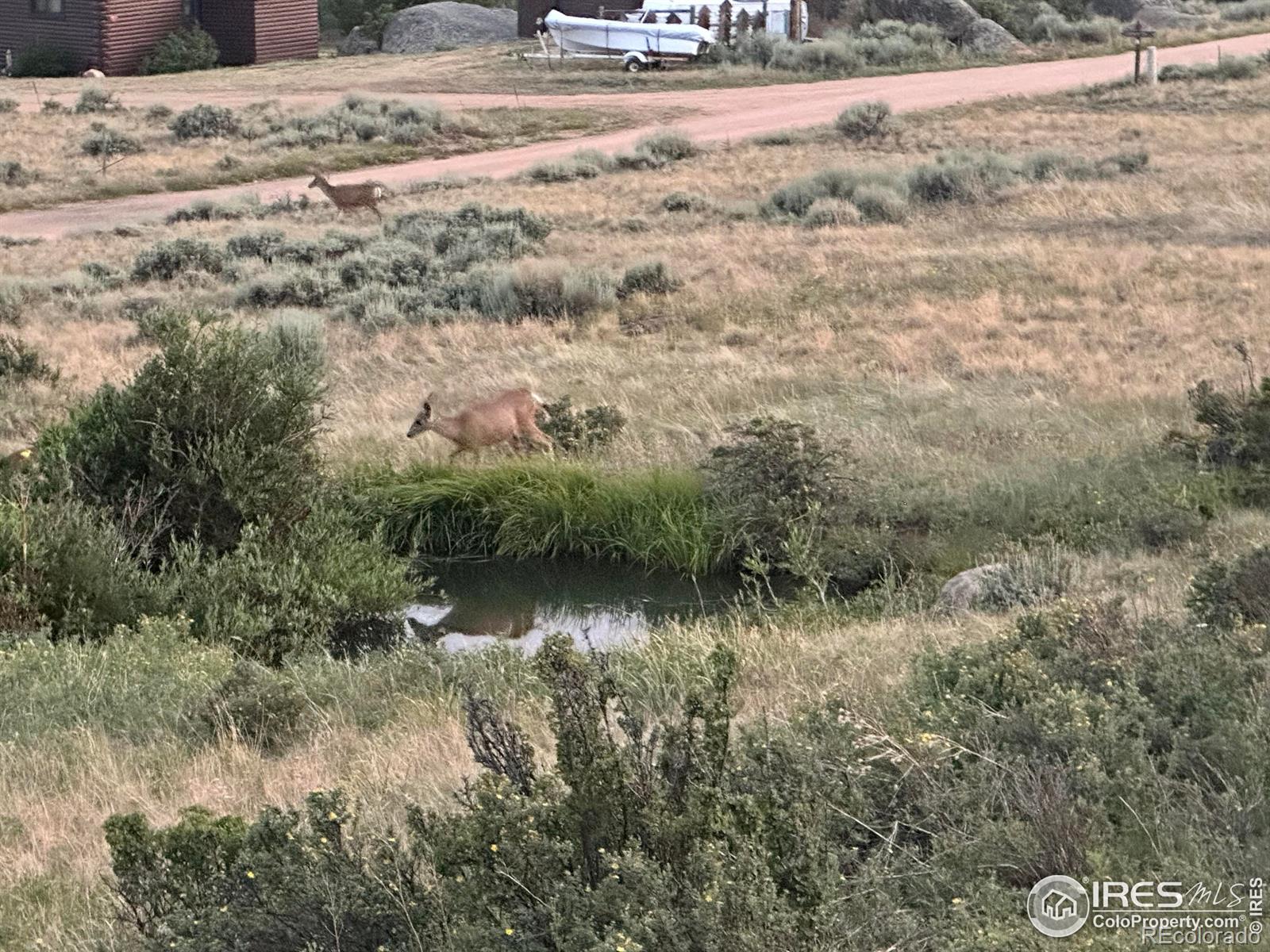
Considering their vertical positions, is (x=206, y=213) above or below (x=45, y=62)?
below

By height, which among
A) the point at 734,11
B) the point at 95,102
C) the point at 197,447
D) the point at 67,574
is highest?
the point at 734,11

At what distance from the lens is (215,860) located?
13.1 ft

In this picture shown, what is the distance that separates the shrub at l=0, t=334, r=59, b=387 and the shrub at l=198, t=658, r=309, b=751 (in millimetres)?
8148

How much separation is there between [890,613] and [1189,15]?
4913cm

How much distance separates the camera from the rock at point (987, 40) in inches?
1858

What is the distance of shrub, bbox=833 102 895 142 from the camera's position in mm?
30750

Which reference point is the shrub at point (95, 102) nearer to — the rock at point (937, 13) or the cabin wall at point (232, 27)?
the cabin wall at point (232, 27)

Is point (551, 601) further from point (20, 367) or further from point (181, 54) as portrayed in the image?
point (181, 54)

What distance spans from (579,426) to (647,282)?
19.6 feet

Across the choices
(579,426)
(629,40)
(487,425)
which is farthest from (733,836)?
(629,40)

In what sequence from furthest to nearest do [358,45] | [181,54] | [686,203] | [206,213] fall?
[358,45], [181,54], [206,213], [686,203]

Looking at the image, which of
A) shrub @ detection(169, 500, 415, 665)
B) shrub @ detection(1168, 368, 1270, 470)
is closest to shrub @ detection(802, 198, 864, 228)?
shrub @ detection(1168, 368, 1270, 470)

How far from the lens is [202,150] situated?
33.3 m

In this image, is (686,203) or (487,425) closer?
(487,425)
